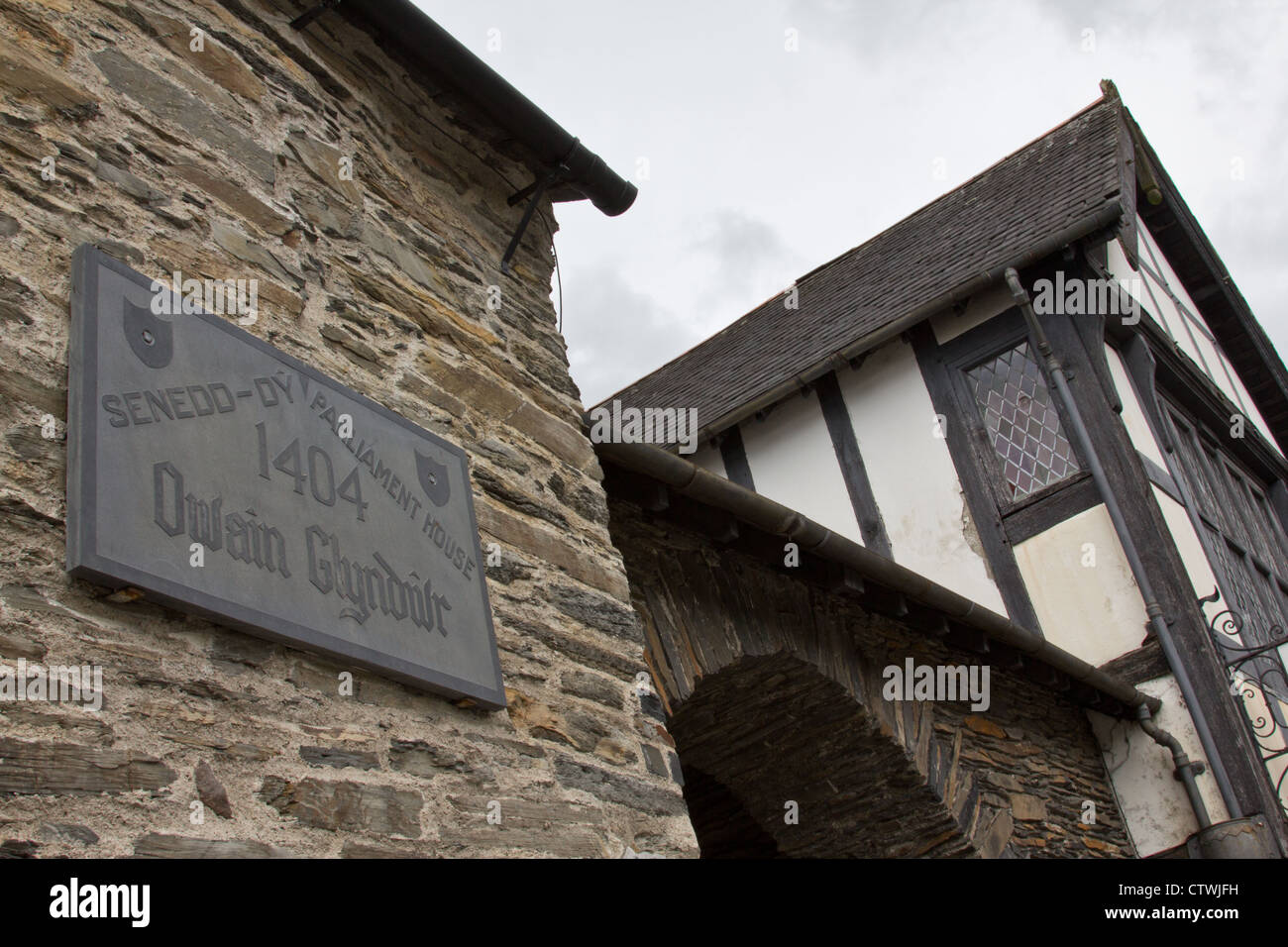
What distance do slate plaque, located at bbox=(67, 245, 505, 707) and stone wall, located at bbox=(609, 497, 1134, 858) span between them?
1.44 m

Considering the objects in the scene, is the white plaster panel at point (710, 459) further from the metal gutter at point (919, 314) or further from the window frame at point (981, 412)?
the window frame at point (981, 412)

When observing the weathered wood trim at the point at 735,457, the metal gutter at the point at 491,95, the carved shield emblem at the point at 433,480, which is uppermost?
the weathered wood trim at the point at 735,457

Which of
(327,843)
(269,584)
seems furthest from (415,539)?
(327,843)

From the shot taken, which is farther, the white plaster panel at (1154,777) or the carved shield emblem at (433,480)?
the white plaster panel at (1154,777)

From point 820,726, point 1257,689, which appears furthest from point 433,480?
point 1257,689

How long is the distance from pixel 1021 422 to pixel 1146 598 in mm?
1498

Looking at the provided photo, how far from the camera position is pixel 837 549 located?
4.77 metres

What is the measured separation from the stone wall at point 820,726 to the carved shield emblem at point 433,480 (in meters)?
1.26

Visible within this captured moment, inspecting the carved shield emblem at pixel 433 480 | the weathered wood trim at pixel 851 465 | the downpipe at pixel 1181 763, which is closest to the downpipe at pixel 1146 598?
the downpipe at pixel 1181 763

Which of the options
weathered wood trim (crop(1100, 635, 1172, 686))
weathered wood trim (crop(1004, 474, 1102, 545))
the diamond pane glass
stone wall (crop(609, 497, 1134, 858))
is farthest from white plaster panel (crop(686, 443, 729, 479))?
stone wall (crop(609, 497, 1134, 858))

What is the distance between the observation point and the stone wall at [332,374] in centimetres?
195

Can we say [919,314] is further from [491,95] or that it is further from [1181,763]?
[491,95]

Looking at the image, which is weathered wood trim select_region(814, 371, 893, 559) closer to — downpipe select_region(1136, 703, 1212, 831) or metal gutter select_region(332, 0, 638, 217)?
downpipe select_region(1136, 703, 1212, 831)

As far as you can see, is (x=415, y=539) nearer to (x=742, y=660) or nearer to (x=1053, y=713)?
(x=742, y=660)
